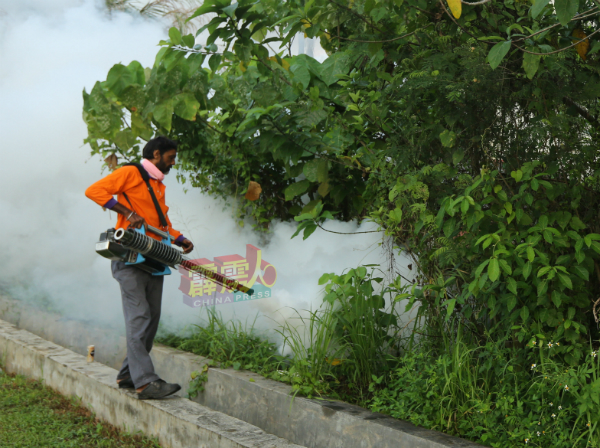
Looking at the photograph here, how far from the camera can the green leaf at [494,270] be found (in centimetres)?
259

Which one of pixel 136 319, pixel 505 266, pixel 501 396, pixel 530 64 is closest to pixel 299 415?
pixel 501 396

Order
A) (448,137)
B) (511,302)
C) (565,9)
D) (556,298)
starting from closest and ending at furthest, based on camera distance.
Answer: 1. (565,9)
2. (556,298)
3. (511,302)
4. (448,137)

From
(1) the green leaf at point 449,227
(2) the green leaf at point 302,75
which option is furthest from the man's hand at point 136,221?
(1) the green leaf at point 449,227

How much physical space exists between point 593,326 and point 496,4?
1.68m

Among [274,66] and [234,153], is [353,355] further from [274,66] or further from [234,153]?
[234,153]

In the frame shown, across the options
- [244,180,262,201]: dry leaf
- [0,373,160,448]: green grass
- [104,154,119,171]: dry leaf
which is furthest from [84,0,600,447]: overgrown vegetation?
[104,154,119,171]: dry leaf

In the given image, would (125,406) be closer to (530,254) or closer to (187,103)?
(187,103)

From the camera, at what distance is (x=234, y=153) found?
5160 millimetres

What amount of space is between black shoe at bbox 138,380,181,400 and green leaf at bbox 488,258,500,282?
88.9 inches

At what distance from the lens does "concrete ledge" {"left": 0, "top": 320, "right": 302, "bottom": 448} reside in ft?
11.0

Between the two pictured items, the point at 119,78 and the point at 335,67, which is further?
the point at 119,78

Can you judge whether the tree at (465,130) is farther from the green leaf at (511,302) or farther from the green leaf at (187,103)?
the green leaf at (187,103)

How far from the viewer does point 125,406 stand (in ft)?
13.2

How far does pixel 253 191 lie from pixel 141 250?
1710 mm
